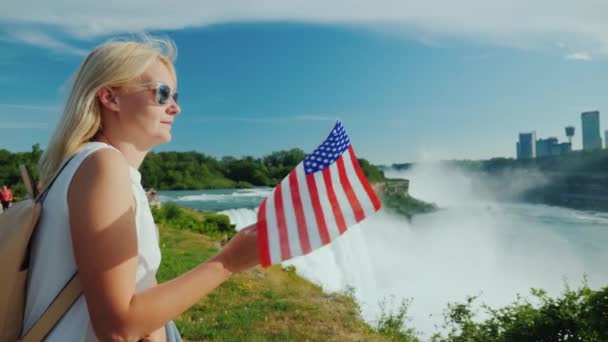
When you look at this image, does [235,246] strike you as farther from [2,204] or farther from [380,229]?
[380,229]

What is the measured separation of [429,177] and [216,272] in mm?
93299

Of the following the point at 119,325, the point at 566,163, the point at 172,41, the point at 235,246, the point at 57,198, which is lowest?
the point at 566,163

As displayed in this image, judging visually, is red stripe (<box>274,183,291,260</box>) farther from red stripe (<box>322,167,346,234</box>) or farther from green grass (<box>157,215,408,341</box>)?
green grass (<box>157,215,408,341</box>)

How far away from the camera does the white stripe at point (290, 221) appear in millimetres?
995

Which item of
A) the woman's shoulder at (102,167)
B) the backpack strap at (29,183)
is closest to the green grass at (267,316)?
the backpack strap at (29,183)

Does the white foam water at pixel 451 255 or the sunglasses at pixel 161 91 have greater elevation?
the sunglasses at pixel 161 91

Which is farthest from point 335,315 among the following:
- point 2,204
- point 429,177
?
point 429,177

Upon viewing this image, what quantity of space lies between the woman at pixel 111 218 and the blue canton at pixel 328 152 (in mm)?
212

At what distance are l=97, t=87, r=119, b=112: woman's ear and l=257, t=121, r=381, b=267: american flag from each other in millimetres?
390

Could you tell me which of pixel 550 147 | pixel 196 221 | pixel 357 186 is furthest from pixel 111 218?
pixel 550 147

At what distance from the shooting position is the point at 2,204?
13633 millimetres

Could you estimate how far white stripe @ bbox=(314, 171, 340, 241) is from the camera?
1055mm

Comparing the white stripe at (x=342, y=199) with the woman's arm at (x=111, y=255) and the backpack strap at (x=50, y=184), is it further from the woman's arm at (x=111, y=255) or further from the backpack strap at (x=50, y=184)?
the backpack strap at (x=50, y=184)

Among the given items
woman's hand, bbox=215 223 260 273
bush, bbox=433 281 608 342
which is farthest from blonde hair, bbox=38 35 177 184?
bush, bbox=433 281 608 342
